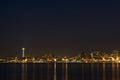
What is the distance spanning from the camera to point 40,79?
97.1 m

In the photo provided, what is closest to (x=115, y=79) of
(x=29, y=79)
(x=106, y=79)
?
(x=106, y=79)

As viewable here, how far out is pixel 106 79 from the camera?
96.4m

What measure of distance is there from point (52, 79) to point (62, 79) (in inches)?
108

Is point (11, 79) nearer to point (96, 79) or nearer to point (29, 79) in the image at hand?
point (29, 79)

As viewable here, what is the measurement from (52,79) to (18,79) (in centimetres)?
913

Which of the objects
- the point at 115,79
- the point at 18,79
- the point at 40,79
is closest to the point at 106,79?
the point at 115,79

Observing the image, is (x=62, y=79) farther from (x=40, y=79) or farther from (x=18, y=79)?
(x=18, y=79)

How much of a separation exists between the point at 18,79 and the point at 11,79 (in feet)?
7.49

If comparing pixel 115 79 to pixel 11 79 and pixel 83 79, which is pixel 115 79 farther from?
pixel 11 79

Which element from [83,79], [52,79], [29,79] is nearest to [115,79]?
[83,79]

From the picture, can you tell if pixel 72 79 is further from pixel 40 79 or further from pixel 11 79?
pixel 11 79

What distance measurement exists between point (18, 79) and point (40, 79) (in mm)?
5903

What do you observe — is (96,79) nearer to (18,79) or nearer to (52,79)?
(52,79)

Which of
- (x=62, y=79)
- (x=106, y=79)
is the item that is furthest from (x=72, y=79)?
(x=106, y=79)
